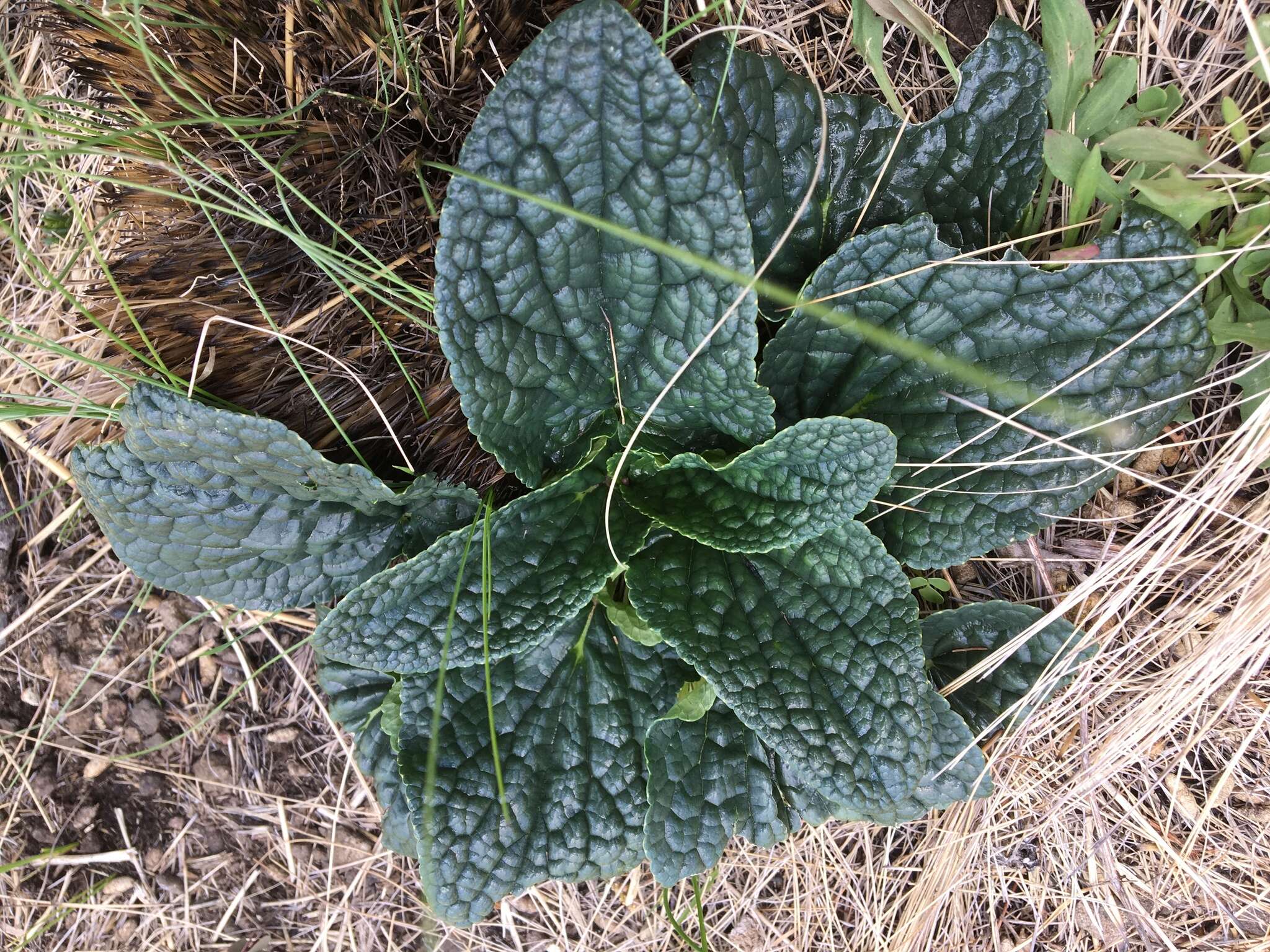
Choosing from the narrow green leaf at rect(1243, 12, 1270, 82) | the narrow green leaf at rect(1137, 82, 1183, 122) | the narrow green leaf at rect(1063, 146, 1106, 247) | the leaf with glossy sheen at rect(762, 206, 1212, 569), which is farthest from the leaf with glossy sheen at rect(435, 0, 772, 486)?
the narrow green leaf at rect(1243, 12, 1270, 82)

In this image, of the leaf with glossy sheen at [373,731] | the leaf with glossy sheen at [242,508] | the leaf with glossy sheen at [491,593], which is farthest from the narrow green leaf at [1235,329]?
the leaf with glossy sheen at [373,731]

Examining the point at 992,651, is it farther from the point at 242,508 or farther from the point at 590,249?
the point at 242,508

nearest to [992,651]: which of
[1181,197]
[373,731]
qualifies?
[1181,197]

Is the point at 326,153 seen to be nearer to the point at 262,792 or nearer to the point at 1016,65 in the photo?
the point at 1016,65

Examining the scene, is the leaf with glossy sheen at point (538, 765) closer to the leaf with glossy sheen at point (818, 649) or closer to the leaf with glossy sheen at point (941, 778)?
the leaf with glossy sheen at point (818, 649)

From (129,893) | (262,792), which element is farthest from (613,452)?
(129,893)

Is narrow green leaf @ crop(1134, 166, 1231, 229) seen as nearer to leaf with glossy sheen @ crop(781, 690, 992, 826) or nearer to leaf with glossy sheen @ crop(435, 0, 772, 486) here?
leaf with glossy sheen @ crop(435, 0, 772, 486)
